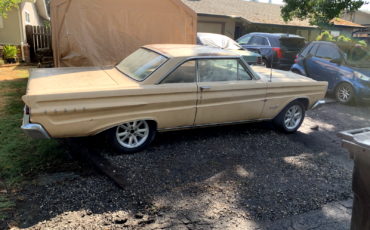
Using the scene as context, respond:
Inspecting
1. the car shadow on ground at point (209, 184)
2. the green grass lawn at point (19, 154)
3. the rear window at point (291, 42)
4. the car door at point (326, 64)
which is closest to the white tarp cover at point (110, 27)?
the green grass lawn at point (19, 154)

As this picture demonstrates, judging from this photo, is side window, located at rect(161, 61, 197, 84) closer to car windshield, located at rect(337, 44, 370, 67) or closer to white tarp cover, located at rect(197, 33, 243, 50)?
white tarp cover, located at rect(197, 33, 243, 50)

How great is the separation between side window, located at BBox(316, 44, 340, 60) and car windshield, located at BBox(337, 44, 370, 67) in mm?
186

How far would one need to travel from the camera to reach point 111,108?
4098 mm

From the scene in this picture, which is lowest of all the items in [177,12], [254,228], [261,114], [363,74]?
[254,228]

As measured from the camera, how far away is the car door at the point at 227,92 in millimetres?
4809

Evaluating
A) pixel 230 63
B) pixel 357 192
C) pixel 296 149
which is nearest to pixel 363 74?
pixel 296 149

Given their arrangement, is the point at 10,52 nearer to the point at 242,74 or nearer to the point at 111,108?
the point at 111,108

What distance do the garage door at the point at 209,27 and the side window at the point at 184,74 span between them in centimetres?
1567

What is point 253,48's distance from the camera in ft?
40.0

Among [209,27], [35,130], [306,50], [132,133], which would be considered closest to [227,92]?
[132,133]

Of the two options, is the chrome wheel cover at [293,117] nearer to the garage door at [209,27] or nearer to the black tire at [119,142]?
the black tire at [119,142]

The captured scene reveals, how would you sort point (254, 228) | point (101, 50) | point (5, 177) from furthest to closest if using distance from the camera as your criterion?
1. point (101, 50)
2. point (5, 177)
3. point (254, 228)

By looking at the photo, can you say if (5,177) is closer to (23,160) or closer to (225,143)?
(23,160)

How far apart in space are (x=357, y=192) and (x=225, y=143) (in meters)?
2.73
